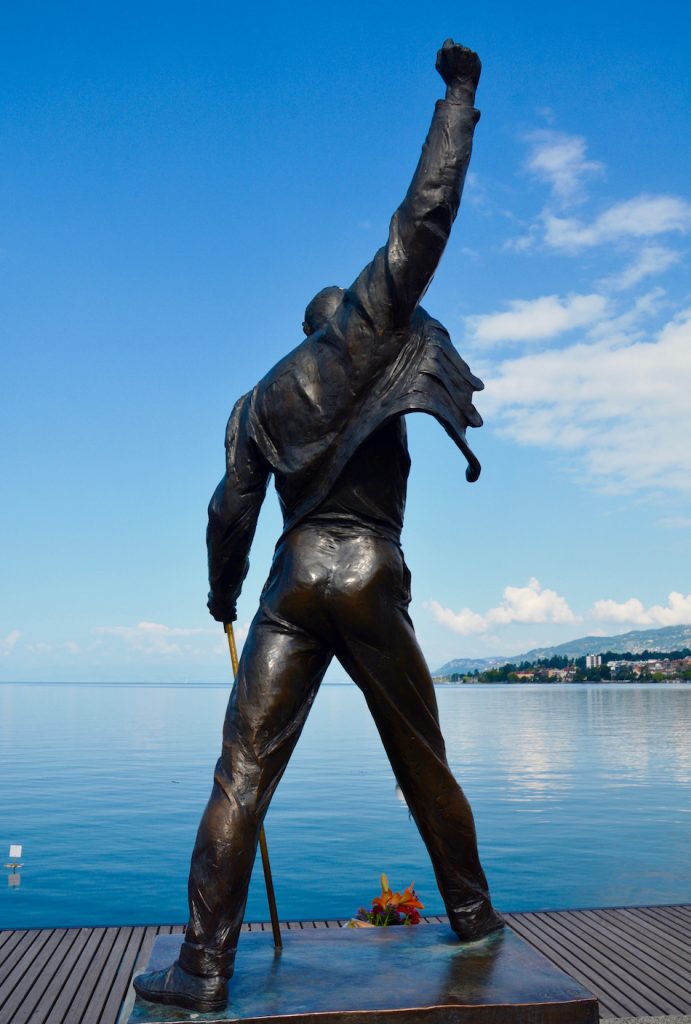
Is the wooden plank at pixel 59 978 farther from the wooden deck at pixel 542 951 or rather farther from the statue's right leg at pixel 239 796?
the statue's right leg at pixel 239 796

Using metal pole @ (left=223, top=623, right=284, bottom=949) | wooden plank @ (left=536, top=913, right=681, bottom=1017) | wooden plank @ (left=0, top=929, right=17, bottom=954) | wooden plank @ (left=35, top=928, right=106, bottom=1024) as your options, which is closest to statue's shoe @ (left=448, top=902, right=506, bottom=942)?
metal pole @ (left=223, top=623, right=284, bottom=949)

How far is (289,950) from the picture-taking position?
4.65 m

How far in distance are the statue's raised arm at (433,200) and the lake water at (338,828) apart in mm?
8540

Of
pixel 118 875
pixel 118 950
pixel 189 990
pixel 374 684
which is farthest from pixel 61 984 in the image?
pixel 118 875

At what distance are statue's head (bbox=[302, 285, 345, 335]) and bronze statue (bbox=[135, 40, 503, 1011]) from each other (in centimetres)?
3

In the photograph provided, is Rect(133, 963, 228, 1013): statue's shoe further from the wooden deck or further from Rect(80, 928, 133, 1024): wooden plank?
Rect(80, 928, 133, 1024): wooden plank

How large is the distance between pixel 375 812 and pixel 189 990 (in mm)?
14346

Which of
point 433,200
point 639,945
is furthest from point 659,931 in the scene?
point 433,200

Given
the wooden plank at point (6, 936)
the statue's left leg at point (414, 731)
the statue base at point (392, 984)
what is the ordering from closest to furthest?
1. the statue base at point (392, 984)
2. the statue's left leg at point (414, 731)
3. the wooden plank at point (6, 936)

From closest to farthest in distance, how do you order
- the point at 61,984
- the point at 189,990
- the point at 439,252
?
the point at 189,990 → the point at 439,252 → the point at 61,984

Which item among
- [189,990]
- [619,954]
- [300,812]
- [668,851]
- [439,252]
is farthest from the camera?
[300,812]

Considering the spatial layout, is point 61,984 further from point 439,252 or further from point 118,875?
point 118,875

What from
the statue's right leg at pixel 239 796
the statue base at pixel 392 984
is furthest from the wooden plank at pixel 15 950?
the statue's right leg at pixel 239 796

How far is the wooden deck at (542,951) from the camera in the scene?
20.6 ft
